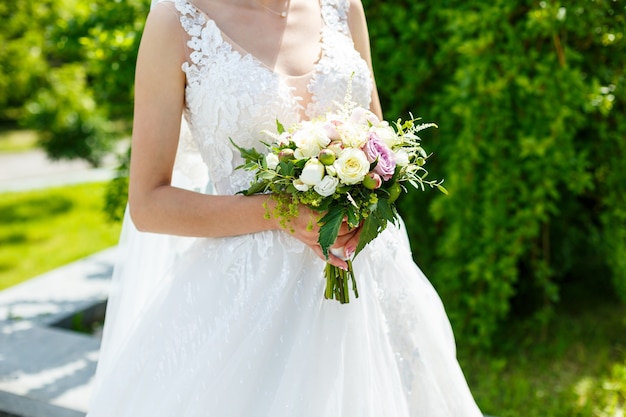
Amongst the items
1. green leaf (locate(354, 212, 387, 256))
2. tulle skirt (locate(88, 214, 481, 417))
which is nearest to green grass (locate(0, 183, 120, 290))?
tulle skirt (locate(88, 214, 481, 417))

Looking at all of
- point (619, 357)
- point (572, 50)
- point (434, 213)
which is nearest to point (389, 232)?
point (434, 213)

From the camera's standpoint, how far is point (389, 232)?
7.46ft

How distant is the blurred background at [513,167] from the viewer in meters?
3.39

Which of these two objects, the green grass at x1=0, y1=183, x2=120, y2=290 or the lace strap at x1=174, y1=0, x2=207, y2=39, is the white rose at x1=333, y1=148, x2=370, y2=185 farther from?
the green grass at x1=0, y1=183, x2=120, y2=290

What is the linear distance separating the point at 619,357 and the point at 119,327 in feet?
9.28

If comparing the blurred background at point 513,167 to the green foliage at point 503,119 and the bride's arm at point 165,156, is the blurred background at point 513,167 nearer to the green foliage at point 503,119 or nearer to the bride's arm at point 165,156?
the green foliage at point 503,119

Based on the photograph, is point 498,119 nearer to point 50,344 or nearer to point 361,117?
point 361,117

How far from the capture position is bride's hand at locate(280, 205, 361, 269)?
6.07 feet

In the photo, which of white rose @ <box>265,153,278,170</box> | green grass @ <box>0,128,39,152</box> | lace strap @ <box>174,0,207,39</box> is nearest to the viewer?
white rose @ <box>265,153,278,170</box>

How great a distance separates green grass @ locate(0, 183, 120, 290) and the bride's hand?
3.93m

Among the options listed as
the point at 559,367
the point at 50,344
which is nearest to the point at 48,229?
the point at 50,344

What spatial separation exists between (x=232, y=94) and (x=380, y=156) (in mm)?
529

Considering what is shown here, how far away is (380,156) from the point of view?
178 cm

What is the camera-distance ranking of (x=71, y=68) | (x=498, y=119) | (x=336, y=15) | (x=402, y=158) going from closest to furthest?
(x=402, y=158)
(x=336, y=15)
(x=498, y=119)
(x=71, y=68)
